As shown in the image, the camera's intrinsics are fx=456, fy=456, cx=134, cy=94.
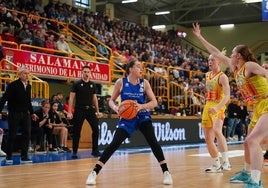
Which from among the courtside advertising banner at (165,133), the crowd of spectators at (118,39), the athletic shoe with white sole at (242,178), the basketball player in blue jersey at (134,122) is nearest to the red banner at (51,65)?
the crowd of spectators at (118,39)

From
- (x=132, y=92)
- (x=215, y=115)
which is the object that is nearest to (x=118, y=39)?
(x=215, y=115)

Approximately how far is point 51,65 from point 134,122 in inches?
406

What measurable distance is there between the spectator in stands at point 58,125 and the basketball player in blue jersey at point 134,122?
6.85 m

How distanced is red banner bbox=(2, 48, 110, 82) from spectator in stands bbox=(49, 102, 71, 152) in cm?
229

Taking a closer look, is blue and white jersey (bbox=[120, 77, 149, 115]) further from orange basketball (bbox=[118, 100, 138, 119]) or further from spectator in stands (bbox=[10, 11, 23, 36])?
spectator in stands (bbox=[10, 11, 23, 36])

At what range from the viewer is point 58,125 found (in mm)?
13320

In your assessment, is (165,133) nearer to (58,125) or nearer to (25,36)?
(58,125)

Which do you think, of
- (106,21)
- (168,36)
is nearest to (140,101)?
(106,21)

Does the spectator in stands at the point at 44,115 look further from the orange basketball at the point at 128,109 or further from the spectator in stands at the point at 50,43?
the orange basketball at the point at 128,109

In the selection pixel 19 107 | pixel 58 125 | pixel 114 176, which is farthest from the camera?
pixel 58 125

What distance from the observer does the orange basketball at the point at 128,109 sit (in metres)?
6.31

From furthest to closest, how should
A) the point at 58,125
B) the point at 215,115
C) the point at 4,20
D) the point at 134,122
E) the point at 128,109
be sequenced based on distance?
the point at 4,20, the point at 58,125, the point at 215,115, the point at 134,122, the point at 128,109

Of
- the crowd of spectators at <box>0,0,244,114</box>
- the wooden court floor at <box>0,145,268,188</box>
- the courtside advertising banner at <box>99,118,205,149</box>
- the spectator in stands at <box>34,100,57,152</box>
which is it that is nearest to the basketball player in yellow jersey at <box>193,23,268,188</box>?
the wooden court floor at <box>0,145,268,188</box>

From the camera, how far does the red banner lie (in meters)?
15.1
